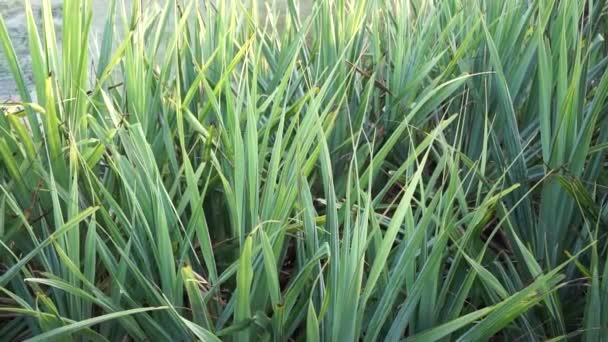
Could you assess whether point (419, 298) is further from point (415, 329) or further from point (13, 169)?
Answer: point (13, 169)

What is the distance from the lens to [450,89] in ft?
4.37

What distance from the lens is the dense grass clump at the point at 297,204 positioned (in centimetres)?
90

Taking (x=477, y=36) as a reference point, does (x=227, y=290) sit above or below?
below

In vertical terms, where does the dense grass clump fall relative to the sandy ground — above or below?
above

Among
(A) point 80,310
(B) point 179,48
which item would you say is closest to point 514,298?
(A) point 80,310

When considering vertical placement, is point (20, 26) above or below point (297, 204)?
below

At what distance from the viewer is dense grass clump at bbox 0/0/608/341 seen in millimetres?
896

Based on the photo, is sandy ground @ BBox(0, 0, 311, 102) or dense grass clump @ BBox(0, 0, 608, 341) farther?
sandy ground @ BBox(0, 0, 311, 102)

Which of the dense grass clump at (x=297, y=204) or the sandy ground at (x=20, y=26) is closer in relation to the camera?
the dense grass clump at (x=297, y=204)

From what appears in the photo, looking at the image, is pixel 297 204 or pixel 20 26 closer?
pixel 297 204

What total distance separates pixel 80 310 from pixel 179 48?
55 centimetres

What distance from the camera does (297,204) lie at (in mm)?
1049

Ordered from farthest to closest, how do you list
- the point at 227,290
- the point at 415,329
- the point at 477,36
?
the point at 477,36
the point at 227,290
the point at 415,329

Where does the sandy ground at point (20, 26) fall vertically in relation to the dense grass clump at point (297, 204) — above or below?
below
